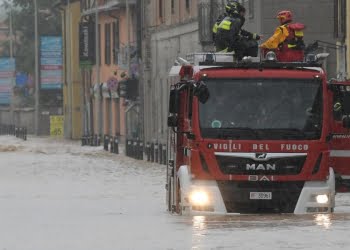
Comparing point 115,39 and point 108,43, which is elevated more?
point 115,39

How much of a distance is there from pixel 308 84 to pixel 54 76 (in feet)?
246

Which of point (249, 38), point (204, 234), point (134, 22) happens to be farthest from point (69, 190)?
point (134, 22)

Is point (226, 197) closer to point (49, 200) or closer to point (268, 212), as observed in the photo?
point (268, 212)

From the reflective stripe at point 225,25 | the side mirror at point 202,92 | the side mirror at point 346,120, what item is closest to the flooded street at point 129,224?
the side mirror at point 346,120

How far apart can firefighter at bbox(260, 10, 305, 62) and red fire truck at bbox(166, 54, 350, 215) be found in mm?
1185

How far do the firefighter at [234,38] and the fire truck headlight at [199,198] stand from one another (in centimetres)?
266

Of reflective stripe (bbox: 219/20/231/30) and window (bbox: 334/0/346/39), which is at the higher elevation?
window (bbox: 334/0/346/39)

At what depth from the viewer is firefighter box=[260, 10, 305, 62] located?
2164 cm

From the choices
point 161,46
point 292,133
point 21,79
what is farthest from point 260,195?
point 21,79

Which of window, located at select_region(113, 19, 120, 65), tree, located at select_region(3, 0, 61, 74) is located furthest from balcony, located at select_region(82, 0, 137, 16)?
tree, located at select_region(3, 0, 61, 74)

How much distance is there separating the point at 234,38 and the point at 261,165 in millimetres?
2634

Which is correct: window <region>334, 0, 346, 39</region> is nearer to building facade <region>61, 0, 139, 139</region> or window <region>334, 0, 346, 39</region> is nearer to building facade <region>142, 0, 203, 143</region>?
building facade <region>142, 0, 203, 143</region>

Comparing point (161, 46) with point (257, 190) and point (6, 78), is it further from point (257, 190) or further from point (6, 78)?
point (257, 190)

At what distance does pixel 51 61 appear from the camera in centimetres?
9306
